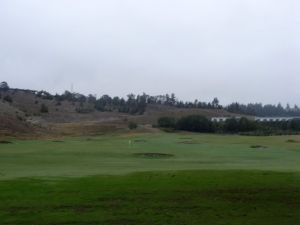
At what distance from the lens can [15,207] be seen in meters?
17.8

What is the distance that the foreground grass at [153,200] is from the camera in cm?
1642

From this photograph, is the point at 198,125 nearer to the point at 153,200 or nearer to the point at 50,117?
the point at 50,117

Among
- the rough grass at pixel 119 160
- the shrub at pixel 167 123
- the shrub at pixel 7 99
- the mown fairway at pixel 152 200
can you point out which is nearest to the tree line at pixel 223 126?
the shrub at pixel 167 123

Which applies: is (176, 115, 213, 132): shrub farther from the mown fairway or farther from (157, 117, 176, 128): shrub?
the mown fairway

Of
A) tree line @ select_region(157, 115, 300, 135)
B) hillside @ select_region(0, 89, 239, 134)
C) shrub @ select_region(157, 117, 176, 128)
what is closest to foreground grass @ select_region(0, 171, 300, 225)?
hillside @ select_region(0, 89, 239, 134)

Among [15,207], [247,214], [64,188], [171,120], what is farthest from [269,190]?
[171,120]

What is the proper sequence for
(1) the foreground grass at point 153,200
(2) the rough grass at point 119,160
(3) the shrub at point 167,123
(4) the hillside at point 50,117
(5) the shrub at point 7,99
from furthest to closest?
1. (5) the shrub at point 7,99
2. (3) the shrub at point 167,123
3. (4) the hillside at point 50,117
4. (2) the rough grass at point 119,160
5. (1) the foreground grass at point 153,200

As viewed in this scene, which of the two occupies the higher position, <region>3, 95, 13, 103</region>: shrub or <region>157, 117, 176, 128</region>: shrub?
<region>3, 95, 13, 103</region>: shrub

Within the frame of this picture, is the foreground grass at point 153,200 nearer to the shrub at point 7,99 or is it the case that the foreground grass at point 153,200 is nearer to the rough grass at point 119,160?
the rough grass at point 119,160

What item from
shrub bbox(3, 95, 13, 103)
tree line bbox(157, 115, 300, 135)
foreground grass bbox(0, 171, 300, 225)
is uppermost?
shrub bbox(3, 95, 13, 103)

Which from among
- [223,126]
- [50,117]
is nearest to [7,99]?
[50,117]

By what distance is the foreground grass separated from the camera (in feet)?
53.9

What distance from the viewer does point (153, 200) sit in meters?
19.2

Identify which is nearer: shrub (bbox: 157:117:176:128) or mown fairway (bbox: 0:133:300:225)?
mown fairway (bbox: 0:133:300:225)
